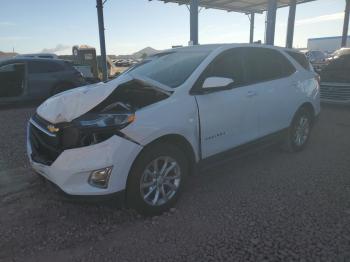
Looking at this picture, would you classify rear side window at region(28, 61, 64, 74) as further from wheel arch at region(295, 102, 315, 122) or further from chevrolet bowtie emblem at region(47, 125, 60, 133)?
wheel arch at region(295, 102, 315, 122)

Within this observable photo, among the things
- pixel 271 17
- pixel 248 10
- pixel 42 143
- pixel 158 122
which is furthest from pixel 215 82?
pixel 248 10

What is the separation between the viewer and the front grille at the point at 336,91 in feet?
29.0

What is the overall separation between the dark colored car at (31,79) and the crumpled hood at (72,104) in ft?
21.2

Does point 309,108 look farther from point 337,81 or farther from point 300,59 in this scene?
point 337,81

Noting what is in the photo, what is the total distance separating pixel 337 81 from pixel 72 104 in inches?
321

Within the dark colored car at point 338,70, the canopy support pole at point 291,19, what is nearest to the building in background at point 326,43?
the canopy support pole at point 291,19

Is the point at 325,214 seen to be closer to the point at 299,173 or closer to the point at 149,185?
the point at 299,173

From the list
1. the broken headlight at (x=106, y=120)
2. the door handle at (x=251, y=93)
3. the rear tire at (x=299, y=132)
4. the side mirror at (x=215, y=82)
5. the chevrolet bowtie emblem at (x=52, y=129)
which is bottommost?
the rear tire at (x=299, y=132)

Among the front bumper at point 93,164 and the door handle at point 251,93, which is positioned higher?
the door handle at point 251,93

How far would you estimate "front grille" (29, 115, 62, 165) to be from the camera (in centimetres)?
313

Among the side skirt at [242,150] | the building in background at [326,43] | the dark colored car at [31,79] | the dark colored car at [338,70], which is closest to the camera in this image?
the side skirt at [242,150]

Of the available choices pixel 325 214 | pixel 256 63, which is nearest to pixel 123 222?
pixel 325 214

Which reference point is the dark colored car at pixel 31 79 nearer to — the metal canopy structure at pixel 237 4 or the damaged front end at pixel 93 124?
the damaged front end at pixel 93 124

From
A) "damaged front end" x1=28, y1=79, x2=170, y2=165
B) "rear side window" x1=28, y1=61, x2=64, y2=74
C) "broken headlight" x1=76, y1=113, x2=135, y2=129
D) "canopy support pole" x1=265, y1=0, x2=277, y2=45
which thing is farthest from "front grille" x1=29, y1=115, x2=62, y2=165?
"canopy support pole" x1=265, y1=0, x2=277, y2=45
